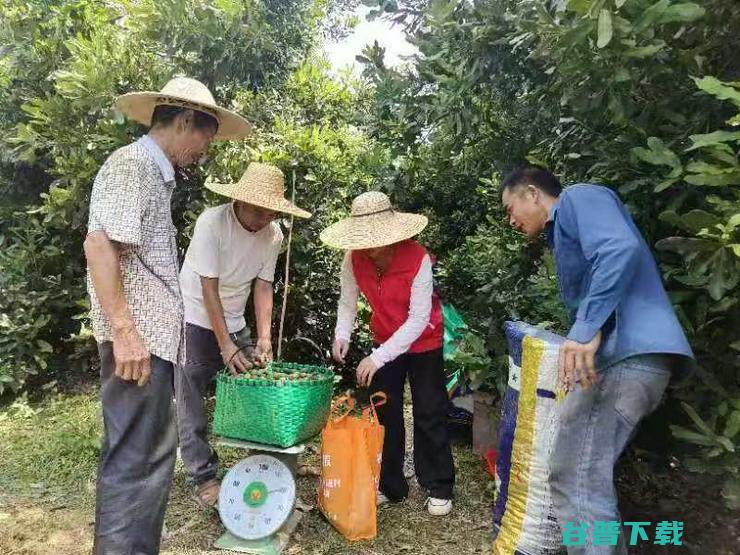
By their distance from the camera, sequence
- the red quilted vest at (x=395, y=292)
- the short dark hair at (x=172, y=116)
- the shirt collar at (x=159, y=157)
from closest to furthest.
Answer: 1. the shirt collar at (x=159, y=157)
2. the short dark hair at (x=172, y=116)
3. the red quilted vest at (x=395, y=292)

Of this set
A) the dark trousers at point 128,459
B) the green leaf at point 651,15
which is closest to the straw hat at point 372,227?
the dark trousers at point 128,459

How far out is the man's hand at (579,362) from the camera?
6.90ft

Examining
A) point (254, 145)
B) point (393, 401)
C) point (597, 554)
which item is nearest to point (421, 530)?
point (393, 401)

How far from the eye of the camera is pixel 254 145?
15.2 feet

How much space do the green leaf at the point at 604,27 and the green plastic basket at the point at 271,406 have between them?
71.5 inches

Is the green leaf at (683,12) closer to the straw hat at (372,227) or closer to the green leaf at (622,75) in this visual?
the green leaf at (622,75)

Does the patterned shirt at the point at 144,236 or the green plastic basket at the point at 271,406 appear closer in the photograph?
the patterned shirt at the point at 144,236

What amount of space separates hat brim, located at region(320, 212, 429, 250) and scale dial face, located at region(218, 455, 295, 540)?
115cm

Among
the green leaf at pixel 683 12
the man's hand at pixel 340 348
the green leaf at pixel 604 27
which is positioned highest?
the green leaf at pixel 683 12

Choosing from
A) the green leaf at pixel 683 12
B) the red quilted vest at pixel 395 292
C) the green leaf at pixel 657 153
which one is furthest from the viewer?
the red quilted vest at pixel 395 292

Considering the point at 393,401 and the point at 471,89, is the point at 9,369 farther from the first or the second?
the point at 471,89

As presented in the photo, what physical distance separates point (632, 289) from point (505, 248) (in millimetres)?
1767

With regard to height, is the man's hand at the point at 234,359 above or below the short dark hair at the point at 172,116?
below

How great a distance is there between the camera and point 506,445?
288 cm
